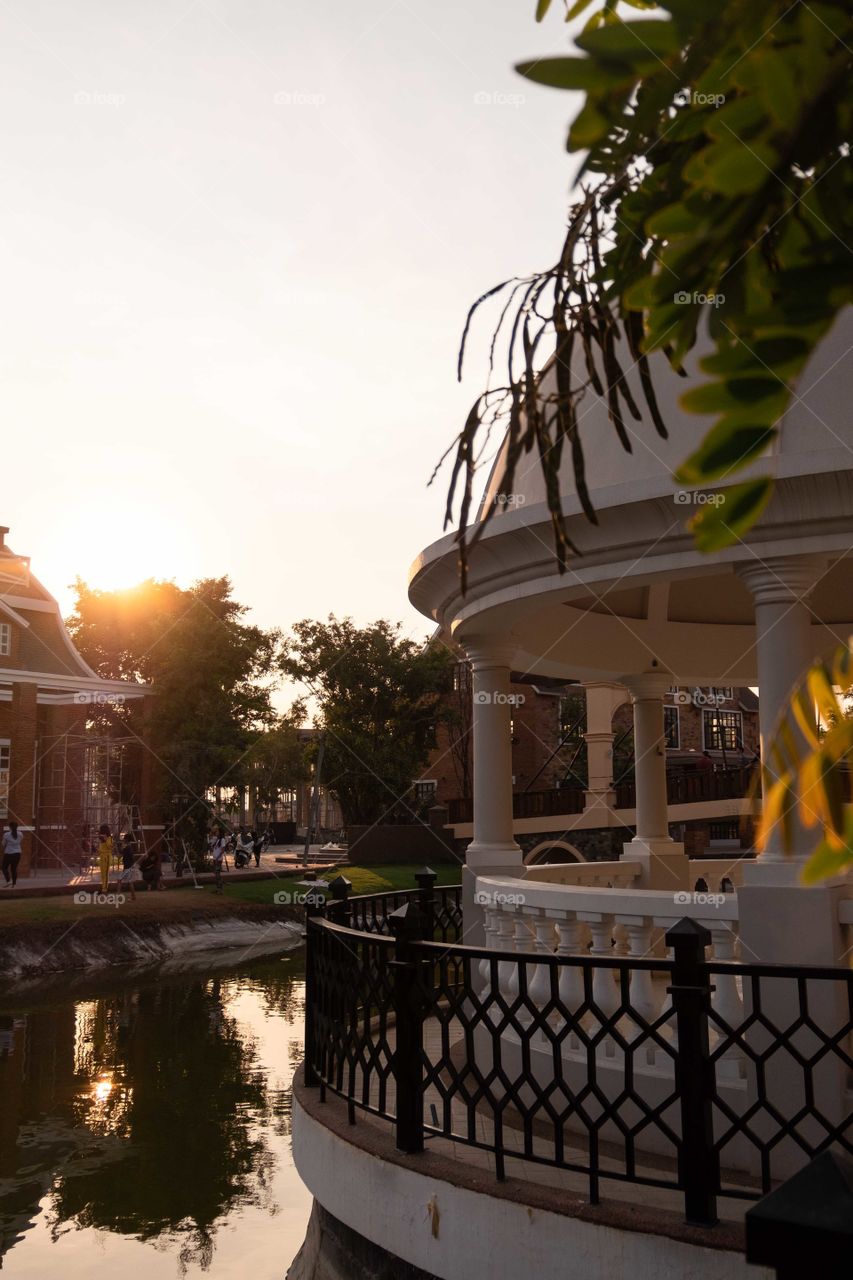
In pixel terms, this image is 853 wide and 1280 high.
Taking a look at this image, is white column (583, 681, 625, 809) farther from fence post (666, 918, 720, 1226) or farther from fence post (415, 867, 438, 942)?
fence post (666, 918, 720, 1226)

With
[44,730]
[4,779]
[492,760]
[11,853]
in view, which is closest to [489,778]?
[492,760]

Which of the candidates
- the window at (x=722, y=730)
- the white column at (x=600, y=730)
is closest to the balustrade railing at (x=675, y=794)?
the white column at (x=600, y=730)

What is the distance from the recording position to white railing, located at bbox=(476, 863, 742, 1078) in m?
6.23

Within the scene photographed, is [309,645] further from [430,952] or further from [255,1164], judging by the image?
[430,952]

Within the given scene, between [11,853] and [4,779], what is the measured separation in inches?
163

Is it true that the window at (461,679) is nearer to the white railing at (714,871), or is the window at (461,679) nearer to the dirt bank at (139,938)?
the dirt bank at (139,938)

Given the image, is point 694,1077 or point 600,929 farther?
point 600,929

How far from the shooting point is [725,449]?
4.98 feet

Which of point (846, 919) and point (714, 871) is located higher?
point (846, 919)

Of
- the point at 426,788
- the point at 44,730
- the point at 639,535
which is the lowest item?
the point at 426,788

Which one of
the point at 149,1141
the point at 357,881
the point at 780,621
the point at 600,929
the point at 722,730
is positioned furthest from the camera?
the point at 722,730

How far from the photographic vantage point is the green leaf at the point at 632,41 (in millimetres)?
1445

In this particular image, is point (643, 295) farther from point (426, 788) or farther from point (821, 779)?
point (426, 788)

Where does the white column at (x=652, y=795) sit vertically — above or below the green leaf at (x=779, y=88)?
below
